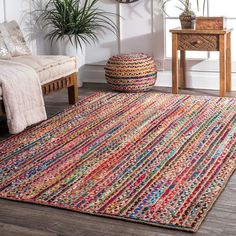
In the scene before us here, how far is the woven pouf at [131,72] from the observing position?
207 inches

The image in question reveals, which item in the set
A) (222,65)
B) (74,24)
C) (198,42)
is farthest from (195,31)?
(74,24)

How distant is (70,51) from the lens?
5.52 metres

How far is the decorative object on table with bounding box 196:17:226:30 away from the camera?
492 centimetres

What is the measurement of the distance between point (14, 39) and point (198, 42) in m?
1.56

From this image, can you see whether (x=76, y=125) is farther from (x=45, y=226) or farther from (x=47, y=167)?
(x=45, y=226)

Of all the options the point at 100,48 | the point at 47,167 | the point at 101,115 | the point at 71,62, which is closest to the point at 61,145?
the point at 47,167

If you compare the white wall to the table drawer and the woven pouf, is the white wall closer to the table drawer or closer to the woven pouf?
the woven pouf

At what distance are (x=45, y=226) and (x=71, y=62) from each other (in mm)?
2403

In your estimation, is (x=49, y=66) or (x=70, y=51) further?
(x=70, y=51)

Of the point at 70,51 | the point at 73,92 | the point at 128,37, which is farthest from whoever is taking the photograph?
the point at 128,37

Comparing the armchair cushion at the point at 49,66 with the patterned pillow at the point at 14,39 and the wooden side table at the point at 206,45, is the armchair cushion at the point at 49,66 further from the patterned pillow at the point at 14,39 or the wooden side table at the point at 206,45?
the wooden side table at the point at 206,45

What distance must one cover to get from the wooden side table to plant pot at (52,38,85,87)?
1004 mm

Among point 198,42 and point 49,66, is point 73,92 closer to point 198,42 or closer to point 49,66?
point 49,66

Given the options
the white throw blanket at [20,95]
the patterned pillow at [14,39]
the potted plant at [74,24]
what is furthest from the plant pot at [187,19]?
the white throw blanket at [20,95]
